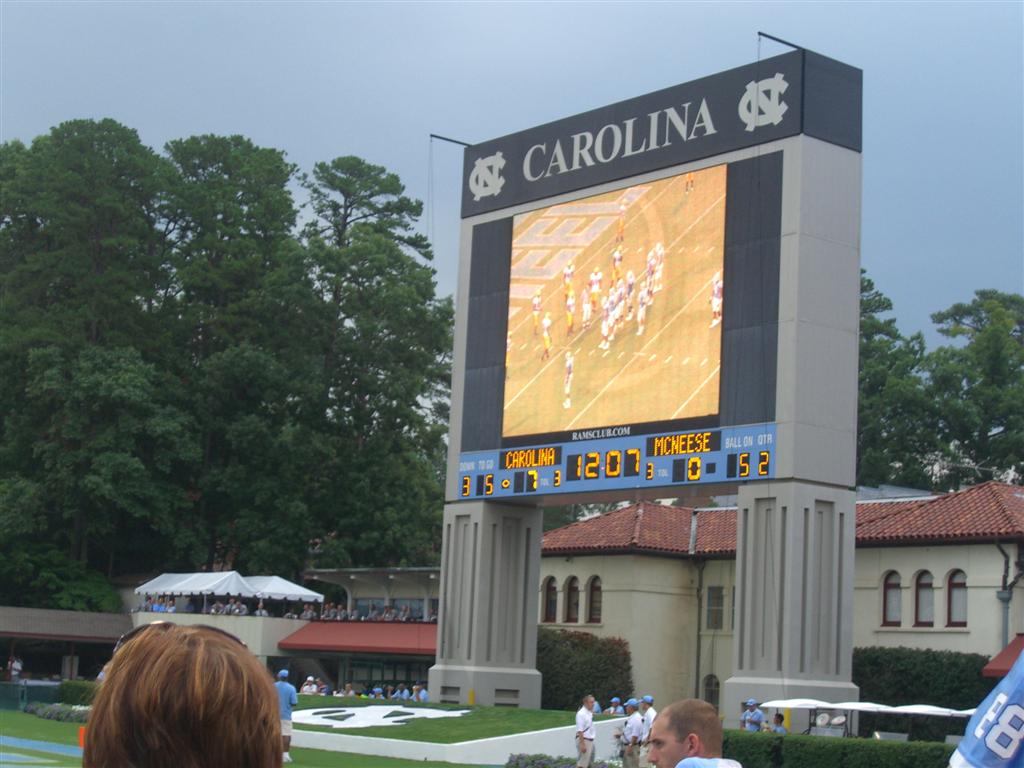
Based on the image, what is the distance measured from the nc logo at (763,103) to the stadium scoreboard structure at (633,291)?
0.04 meters

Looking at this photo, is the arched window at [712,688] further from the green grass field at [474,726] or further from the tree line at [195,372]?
the tree line at [195,372]

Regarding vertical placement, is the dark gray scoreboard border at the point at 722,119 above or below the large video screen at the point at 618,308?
above

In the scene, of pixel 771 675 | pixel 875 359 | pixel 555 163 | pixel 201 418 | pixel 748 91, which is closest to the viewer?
pixel 771 675

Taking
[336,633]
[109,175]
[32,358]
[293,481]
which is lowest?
[336,633]

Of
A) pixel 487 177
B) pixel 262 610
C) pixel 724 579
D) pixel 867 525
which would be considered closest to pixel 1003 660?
pixel 867 525

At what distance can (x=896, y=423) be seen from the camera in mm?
67688

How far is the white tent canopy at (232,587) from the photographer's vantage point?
53469 millimetres

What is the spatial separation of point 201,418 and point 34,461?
722cm

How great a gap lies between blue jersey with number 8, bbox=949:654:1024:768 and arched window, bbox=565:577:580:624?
154ft

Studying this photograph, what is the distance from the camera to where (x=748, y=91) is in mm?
34406

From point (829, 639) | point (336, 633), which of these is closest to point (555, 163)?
point (829, 639)

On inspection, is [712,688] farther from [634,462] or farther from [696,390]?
[696,390]

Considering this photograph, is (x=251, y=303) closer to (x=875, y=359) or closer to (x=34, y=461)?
(x=34, y=461)

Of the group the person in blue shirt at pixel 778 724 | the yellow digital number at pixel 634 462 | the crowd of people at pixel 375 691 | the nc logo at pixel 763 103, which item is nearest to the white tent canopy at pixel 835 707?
the person in blue shirt at pixel 778 724
